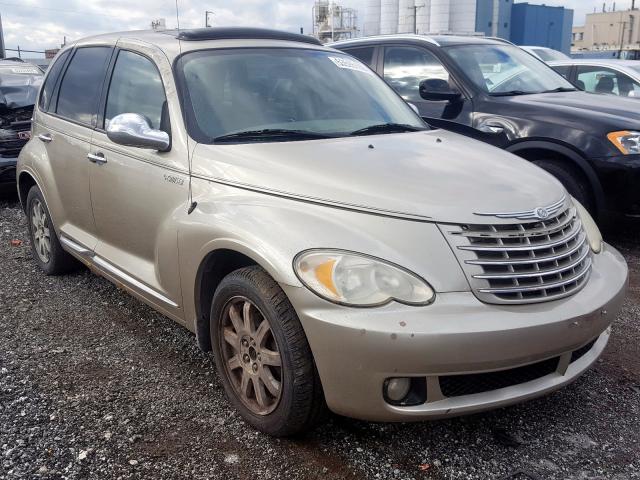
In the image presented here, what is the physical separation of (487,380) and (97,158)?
2617mm

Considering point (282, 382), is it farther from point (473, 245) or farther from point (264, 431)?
point (473, 245)

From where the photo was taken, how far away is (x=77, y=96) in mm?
4434

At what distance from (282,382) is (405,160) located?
1176mm

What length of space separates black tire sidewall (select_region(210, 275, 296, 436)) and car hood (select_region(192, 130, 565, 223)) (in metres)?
0.44

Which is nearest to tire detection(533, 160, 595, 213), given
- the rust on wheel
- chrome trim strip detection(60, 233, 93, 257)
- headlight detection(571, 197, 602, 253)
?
headlight detection(571, 197, 602, 253)

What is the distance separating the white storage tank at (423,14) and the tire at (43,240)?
4005 centimetres

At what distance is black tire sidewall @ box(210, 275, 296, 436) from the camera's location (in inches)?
99.7

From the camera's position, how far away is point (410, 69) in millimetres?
6461

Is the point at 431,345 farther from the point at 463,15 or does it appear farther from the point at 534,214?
the point at 463,15

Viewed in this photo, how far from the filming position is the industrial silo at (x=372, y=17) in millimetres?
45375

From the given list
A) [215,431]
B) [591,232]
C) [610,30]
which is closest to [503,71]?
[591,232]

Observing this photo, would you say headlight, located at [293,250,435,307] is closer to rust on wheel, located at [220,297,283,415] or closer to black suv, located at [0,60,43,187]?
rust on wheel, located at [220,297,283,415]

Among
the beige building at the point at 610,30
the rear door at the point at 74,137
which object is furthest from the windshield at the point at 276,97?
the beige building at the point at 610,30

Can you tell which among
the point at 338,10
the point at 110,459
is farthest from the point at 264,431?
the point at 338,10
